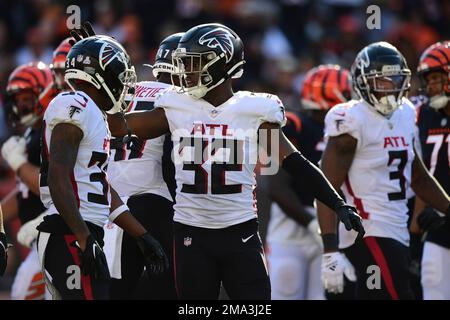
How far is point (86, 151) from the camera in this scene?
486 centimetres

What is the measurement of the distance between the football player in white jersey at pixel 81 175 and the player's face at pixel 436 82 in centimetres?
254

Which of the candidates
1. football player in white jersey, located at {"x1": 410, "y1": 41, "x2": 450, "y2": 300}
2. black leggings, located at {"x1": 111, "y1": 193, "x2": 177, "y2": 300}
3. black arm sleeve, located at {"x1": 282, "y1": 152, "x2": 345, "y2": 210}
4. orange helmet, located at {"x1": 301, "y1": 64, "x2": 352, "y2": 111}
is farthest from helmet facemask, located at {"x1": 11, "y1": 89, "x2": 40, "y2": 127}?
football player in white jersey, located at {"x1": 410, "y1": 41, "x2": 450, "y2": 300}

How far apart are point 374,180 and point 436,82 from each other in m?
1.28

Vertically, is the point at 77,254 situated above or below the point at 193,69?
below

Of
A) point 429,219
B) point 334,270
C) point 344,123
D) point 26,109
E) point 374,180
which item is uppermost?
point 26,109

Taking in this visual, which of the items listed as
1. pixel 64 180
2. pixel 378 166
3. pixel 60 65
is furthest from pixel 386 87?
pixel 60 65

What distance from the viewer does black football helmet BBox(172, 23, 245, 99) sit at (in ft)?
17.0

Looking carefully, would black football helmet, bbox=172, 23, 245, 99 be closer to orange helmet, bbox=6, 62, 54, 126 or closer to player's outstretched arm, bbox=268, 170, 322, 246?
orange helmet, bbox=6, 62, 54, 126

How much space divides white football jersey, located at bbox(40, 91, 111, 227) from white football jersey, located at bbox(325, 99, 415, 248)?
1588 millimetres

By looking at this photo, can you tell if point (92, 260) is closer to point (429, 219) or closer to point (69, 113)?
point (69, 113)

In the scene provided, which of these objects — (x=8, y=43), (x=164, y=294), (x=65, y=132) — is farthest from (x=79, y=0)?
(x=65, y=132)

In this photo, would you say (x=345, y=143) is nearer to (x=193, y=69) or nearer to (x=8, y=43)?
(x=193, y=69)

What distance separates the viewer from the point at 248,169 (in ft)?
16.9

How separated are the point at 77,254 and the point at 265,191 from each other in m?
4.86
